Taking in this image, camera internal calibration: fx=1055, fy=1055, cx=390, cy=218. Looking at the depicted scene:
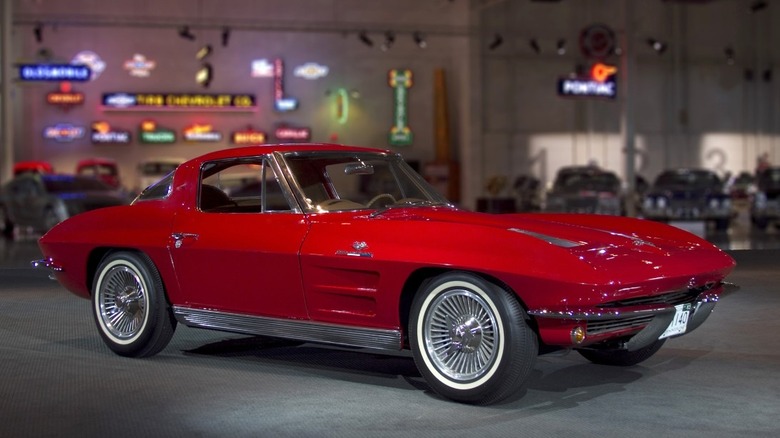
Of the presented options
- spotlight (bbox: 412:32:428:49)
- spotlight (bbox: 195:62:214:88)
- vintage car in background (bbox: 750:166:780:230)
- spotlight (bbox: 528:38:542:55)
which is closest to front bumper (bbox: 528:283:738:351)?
vintage car in background (bbox: 750:166:780:230)

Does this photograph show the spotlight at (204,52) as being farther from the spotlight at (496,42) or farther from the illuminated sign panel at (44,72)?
the spotlight at (496,42)

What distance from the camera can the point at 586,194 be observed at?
25.0 m

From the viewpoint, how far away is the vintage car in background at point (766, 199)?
23.9m

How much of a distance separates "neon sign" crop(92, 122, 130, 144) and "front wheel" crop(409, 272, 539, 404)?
3239 centimetres

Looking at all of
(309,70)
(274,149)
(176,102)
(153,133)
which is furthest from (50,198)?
(274,149)

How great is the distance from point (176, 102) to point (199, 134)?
1368mm

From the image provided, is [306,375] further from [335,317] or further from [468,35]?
[468,35]

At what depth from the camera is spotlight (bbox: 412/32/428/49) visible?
36.8 meters

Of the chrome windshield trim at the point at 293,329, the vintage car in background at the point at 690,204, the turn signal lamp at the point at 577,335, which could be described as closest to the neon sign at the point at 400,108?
the vintage car in background at the point at 690,204

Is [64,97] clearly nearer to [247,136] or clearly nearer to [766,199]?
[247,136]

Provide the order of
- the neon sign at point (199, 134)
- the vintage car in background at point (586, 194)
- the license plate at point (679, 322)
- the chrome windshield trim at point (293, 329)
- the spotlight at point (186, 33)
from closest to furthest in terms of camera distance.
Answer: the license plate at point (679, 322), the chrome windshield trim at point (293, 329), the vintage car in background at point (586, 194), the spotlight at point (186, 33), the neon sign at point (199, 134)

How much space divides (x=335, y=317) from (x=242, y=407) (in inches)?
32.6

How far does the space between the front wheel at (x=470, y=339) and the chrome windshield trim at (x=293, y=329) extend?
22cm

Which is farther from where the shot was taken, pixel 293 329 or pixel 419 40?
pixel 419 40
